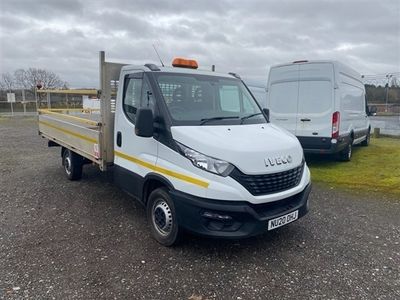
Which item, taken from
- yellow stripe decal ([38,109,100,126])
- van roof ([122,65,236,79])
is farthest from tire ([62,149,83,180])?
van roof ([122,65,236,79])

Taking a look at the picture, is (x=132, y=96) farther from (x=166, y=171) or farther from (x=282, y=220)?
(x=282, y=220)

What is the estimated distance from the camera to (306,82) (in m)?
8.28

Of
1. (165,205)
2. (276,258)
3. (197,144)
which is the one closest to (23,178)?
(165,205)

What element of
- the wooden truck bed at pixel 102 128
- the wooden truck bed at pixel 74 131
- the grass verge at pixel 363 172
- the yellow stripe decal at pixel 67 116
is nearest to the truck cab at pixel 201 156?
the wooden truck bed at pixel 102 128

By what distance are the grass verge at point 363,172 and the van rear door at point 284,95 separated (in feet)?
4.72

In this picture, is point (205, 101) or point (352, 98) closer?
point (205, 101)

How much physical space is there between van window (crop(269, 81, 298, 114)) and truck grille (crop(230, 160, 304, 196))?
505 centimetres

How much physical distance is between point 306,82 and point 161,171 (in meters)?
5.85

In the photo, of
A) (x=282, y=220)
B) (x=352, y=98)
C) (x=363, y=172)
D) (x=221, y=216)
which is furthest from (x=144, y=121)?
(x=352, y=98)

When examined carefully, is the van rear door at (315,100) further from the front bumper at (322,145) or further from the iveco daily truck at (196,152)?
the iveco daily truck at (196,152)

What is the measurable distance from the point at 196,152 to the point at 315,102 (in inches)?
226

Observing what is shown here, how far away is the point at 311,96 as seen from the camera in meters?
8.23

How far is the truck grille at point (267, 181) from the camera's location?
3425mm

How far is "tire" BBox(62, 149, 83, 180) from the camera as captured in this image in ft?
22.0
